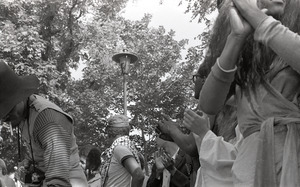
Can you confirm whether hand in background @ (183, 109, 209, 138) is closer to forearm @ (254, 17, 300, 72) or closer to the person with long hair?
the person with long hair

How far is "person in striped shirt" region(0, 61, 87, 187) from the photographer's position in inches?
141

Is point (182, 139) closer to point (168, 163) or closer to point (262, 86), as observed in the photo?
point (168, 163)

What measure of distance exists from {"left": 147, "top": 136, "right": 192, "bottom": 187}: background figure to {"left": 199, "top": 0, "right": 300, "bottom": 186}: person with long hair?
8.42ft

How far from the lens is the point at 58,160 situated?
3.65 m

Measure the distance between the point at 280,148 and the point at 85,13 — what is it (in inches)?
873

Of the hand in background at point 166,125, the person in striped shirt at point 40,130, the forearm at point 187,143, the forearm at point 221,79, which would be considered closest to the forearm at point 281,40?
the forearm at point 221,79

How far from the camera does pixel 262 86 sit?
6.84ft

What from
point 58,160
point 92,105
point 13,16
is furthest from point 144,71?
point 58,160

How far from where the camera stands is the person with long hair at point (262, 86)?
1.91 metres

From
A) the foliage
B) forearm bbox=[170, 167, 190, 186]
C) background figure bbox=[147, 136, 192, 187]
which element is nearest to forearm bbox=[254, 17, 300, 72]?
background figure bbox=[147, 136, 192, 187]

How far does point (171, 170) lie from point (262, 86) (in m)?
2.84

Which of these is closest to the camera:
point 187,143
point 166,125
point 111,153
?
point 187,143

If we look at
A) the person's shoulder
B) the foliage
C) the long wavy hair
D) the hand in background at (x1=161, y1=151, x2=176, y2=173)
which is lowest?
the hand in background at (x1=161, y1=151, x2=176, y2=173)

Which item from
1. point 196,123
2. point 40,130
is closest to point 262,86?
point 196,123
